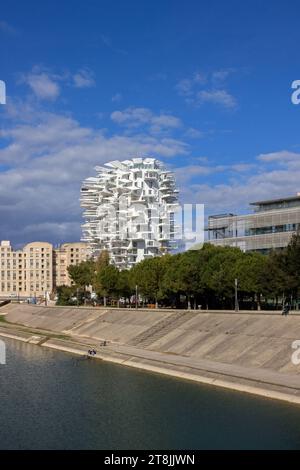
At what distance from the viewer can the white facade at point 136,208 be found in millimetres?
162000

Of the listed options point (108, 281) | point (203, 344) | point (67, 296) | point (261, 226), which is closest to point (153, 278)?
point (108, 281)

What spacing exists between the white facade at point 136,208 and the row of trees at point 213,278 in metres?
41.0

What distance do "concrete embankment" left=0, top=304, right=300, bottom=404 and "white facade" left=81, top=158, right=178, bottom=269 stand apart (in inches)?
2598

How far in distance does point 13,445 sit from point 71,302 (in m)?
115

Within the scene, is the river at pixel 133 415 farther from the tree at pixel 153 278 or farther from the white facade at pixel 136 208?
the white facade at pixel 136 208

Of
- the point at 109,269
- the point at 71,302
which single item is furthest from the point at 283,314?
the point at 71,302

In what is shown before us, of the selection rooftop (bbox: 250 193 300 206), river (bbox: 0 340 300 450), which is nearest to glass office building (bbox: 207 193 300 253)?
rooftop (bbox: 250 193 300 206)

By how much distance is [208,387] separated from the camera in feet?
155

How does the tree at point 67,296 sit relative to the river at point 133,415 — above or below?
above

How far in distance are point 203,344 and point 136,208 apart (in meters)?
102

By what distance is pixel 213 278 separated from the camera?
85312mm

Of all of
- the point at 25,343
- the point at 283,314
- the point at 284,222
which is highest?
the point at 284,222

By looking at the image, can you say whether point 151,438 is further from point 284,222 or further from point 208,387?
point 284,222

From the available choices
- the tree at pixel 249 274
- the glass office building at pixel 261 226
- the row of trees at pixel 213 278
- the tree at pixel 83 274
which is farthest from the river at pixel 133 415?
the tree at pixel 83 274
